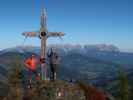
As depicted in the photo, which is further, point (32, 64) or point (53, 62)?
point (32, 64)

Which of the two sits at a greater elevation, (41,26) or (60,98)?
(41,26)

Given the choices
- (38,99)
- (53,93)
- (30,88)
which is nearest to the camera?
(38,99)

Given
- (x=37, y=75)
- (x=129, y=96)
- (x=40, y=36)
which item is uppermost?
(x=40, y=36)

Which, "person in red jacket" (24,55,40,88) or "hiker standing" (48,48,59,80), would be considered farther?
"person in red jacket" (24,55,40,88)

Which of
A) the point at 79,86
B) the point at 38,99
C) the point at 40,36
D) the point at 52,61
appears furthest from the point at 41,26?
the point at 38,99

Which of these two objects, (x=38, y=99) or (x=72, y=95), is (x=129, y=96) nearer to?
(x=72, y=95)

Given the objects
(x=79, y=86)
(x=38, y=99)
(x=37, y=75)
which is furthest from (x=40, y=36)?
(x=38, y=99)

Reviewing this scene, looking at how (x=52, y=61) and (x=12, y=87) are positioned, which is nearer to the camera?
(x=12, y=87)

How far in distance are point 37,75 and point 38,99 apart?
1545 cm

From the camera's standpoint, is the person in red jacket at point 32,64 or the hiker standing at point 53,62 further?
the person in red jacket at point 32,64

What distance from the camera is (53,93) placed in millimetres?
72562

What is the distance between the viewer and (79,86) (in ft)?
261

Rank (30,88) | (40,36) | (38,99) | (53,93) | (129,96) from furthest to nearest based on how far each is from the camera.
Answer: (40,36)
(129,96)
(30,88)
(53,93)
(38,99)

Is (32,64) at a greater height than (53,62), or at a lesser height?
lesser
